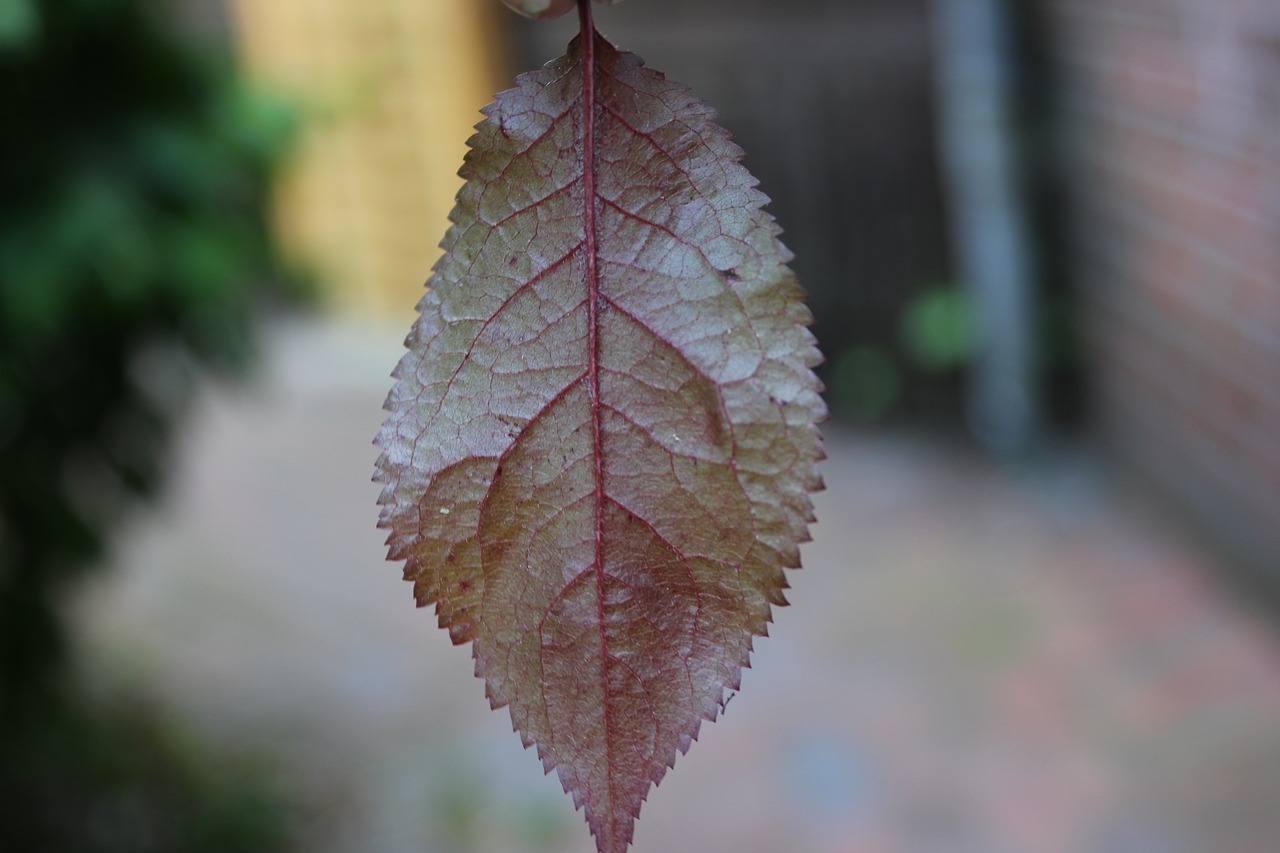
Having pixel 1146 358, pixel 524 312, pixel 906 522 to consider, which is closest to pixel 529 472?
pixel 524 312

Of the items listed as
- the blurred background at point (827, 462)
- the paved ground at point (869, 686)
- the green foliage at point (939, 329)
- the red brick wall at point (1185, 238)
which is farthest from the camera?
the green foliage at point (939, 329)

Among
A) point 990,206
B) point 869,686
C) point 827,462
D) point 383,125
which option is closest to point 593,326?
point 869,686

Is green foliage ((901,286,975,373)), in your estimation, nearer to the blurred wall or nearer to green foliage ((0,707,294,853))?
the blurred wall

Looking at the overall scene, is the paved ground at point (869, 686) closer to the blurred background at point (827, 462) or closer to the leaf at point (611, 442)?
the blurred background at point (827, 462)

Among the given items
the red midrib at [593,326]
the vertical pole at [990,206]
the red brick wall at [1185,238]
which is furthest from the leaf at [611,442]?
the vertical pole at [990,206]

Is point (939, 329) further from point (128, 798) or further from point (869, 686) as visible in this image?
point (128, 798)
